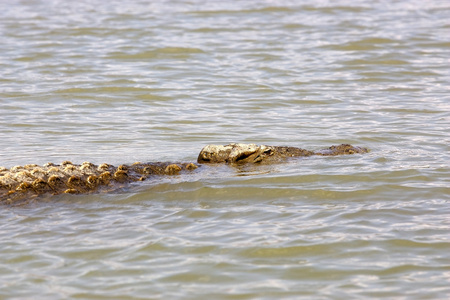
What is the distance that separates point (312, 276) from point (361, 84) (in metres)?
7.57

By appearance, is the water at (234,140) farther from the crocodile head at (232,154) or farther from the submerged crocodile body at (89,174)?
the crocodile head at (232,154)

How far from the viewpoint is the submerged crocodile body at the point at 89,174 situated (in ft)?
19.8

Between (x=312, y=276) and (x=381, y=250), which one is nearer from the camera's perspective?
(x=312, y=276)

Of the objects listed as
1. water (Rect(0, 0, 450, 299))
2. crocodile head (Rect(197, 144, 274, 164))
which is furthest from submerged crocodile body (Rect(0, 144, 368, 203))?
water (Rect(0, 0, 450, 299))

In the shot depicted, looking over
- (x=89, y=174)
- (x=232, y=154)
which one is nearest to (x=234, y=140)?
(x=232, y=154)

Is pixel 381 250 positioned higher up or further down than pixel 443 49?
→ further down

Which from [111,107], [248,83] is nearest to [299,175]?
[111,107]

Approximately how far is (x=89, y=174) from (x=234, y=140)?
9.15ft

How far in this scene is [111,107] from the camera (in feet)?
34.9

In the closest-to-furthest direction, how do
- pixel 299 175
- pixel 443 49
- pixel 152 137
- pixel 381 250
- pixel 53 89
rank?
pixel 381 250 < pixel 299 175 < pixel 152 137 < pixel 53 89 < pixel 443 49

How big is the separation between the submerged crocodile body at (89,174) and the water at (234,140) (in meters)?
0.12

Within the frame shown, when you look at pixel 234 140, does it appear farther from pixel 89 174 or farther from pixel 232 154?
pixel 89 174

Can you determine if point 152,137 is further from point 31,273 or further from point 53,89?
point 31,273

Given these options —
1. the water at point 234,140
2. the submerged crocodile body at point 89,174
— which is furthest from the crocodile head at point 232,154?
the water at point 234,140
